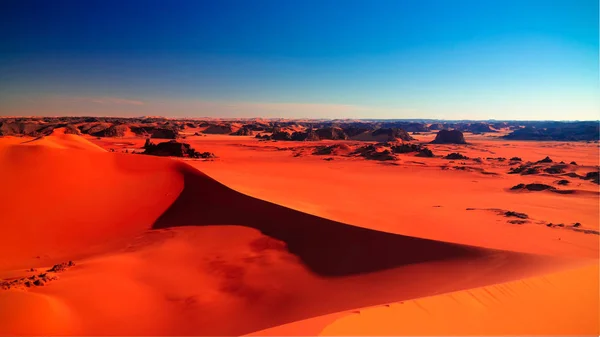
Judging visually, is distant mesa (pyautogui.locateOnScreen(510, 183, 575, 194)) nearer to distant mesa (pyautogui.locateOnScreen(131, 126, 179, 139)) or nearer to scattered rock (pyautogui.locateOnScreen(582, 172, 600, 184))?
scattered rock (pyautogui.locateOnScreen(582, 172, 600, 184))

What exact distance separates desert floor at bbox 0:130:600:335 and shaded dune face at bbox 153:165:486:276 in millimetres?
47

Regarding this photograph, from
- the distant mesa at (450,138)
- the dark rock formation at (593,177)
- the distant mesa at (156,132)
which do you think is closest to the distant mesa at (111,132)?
the distant mesa at (156,132)

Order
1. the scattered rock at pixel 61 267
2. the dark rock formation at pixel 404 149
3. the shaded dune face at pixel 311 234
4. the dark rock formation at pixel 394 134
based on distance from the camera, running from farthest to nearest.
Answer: the dark rock formation at pixel 394 134, the dark rock formation at pixel 404 149, the shaded dune face at pixel 311 234, the scattered rock at pixel 61 267

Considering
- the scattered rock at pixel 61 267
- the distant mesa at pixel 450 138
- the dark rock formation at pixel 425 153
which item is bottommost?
the scattered rock at pixel 61 267

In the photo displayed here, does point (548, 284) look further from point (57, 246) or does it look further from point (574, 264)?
point (57, 246)

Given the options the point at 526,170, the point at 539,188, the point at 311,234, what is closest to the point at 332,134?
the point at 526,170

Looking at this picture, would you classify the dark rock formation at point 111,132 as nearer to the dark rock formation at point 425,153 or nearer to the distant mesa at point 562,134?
the dark rock formation at point 425,153

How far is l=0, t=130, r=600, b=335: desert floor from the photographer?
5.62 m

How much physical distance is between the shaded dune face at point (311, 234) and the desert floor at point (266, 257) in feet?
0.16

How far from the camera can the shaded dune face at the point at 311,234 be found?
331 inches

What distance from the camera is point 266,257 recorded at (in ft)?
30.0

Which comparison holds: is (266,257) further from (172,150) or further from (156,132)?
(156,132)

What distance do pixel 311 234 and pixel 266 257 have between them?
1.65m

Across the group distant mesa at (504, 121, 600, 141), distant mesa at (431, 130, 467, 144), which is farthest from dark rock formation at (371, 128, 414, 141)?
distant mesa at (504, 121, 600, 141)
